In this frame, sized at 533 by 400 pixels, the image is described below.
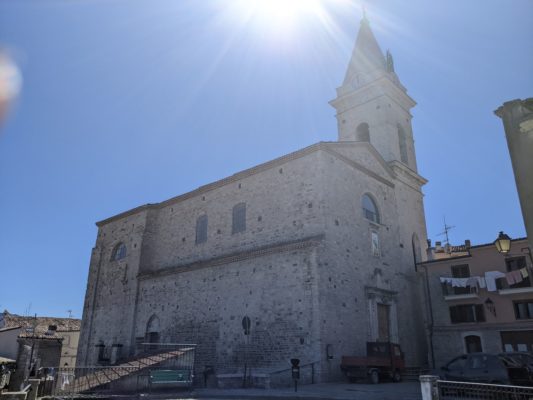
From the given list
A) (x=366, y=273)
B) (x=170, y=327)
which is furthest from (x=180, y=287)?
(x=366, y=273)

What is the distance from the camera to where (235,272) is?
750 inches

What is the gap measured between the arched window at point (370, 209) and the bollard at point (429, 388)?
12639 millimetres

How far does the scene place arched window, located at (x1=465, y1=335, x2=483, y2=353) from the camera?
19875mm

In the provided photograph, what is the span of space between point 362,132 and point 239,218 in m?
10.2

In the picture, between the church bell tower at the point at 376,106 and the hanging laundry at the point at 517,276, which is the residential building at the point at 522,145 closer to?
the hanging laundry at the point at 517,276

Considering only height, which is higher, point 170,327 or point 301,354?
point 170,327

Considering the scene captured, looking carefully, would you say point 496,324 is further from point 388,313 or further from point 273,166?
point 273,166

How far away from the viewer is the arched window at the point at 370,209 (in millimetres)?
20391

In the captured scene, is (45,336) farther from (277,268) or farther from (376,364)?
(376,364)

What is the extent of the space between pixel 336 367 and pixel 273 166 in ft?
30.1

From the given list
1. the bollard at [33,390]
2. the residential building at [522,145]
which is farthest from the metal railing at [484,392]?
the bollard at [33,390]

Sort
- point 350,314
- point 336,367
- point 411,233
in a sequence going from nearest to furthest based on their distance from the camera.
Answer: point 336,367 → point 350,314 → point 411,233

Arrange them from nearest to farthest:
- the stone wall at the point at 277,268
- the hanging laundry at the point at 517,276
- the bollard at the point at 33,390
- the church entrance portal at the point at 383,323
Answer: the bollard at the point at 33,390 → the stone wall at the point at 277,268 → the church entrance portal at the point at 383,323 → the hanging laundry at the point at 517,276

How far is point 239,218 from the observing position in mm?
20984
